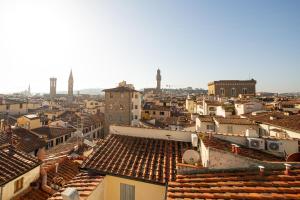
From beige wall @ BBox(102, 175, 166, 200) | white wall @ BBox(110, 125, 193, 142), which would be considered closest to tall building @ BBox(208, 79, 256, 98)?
white wall @ BBox(110, 125, 193, 142)

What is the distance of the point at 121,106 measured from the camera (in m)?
47.9

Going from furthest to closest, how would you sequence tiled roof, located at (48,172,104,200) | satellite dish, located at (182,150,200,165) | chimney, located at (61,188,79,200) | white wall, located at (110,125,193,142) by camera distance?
1. white wall, located at (110,125,193,142)
2. satellite dish, located at (182,150,200,165)
3. tiled roof, located at (48,172,104,200)
4. chimney, located at (61,188,79,200)

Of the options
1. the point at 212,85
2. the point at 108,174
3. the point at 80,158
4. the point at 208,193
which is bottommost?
the point at 80,158

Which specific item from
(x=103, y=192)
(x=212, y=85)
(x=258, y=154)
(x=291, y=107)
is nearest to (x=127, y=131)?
(x=103, y=192)

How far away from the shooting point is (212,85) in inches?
3469

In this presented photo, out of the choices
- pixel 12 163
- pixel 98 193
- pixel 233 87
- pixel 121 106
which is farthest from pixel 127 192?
pixel 233 87

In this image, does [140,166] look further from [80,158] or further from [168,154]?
[80,158]

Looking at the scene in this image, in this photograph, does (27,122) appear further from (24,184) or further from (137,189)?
(137,189)

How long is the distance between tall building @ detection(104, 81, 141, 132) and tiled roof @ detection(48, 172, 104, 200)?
36.4 meters

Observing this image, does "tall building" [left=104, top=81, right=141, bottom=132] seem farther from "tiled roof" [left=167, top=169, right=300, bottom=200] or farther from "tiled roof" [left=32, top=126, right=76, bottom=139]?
"tiled roof" [left=167, top=169, right=300, bottom=200]

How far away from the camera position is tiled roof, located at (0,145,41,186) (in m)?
10.8

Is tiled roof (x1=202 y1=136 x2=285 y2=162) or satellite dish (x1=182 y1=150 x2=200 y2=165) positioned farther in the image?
tiled roof (x1=202 y1=136 x2=285 y2=162)

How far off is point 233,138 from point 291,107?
3294cm

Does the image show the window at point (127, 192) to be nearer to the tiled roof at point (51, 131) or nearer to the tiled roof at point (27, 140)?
the tiled roof at point (27, 140)
